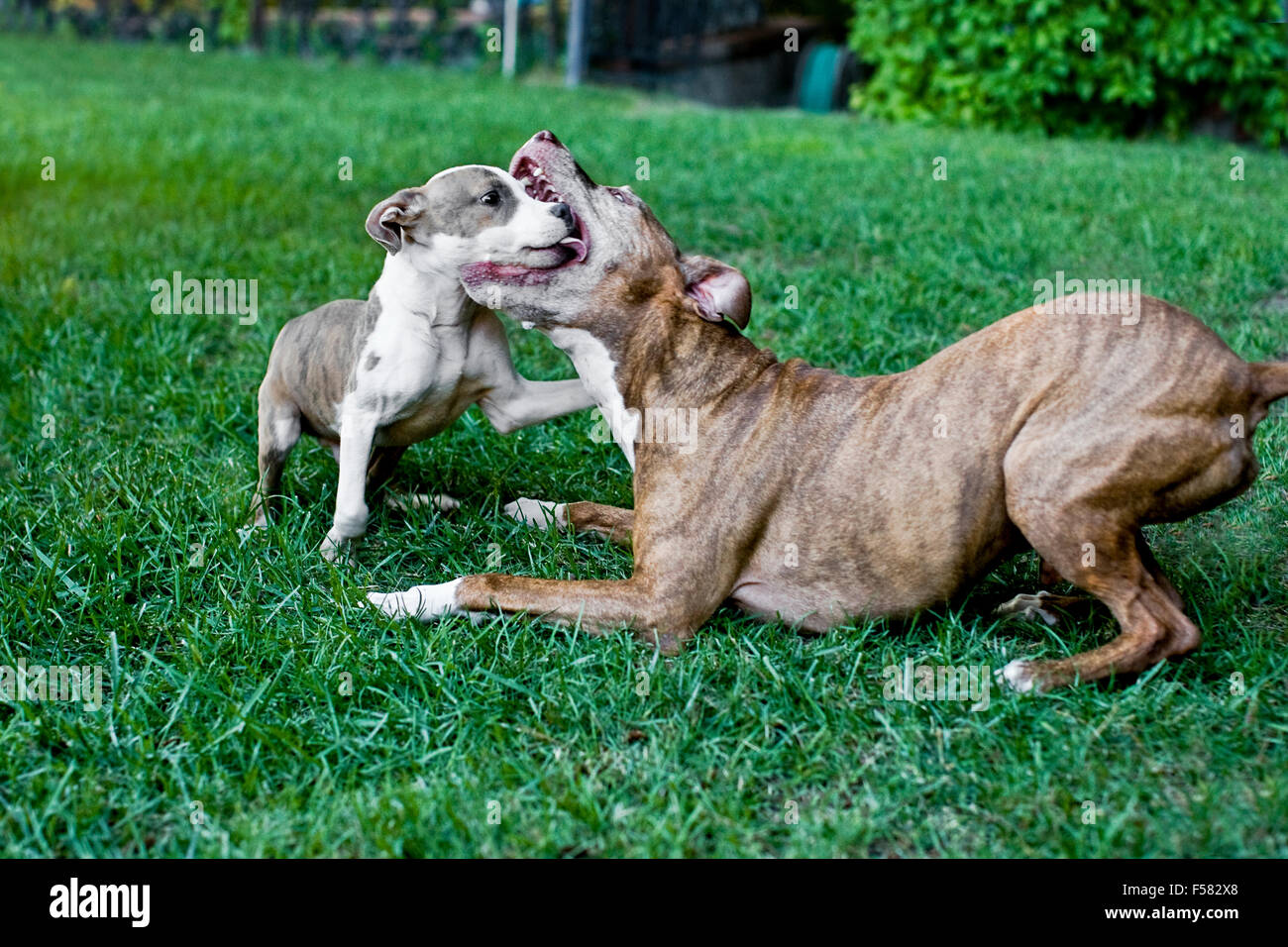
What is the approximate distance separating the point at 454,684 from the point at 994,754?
140 centimetres

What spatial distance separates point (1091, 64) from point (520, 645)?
412 inches

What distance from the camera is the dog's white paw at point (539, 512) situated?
4.36 meters

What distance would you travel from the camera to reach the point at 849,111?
15.6 metres

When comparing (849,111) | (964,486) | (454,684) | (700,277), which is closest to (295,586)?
(454,684)

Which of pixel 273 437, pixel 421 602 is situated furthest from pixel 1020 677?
pixel 273 437

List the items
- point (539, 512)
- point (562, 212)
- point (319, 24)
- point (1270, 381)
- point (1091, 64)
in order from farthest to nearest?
point (319, 24)
point (1091, 64)
point (539, 512)
point (562, 212)
point (1270, 381)

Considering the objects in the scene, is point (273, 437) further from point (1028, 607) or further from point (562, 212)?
point (1028, 607)

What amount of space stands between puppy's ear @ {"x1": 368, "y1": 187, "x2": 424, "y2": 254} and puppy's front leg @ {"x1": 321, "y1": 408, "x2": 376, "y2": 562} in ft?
1.90

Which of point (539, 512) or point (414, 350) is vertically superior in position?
point (414, 350)

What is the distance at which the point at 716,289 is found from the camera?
3.65 m

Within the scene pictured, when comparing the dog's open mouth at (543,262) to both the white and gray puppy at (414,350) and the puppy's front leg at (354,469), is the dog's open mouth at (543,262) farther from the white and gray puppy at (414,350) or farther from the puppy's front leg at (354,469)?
the puppy's front leg at (354,469)

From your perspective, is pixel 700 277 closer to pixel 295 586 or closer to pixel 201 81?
pixel 295 586

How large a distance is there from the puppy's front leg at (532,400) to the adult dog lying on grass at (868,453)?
38 centimetres

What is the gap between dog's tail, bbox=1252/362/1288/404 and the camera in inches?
124
